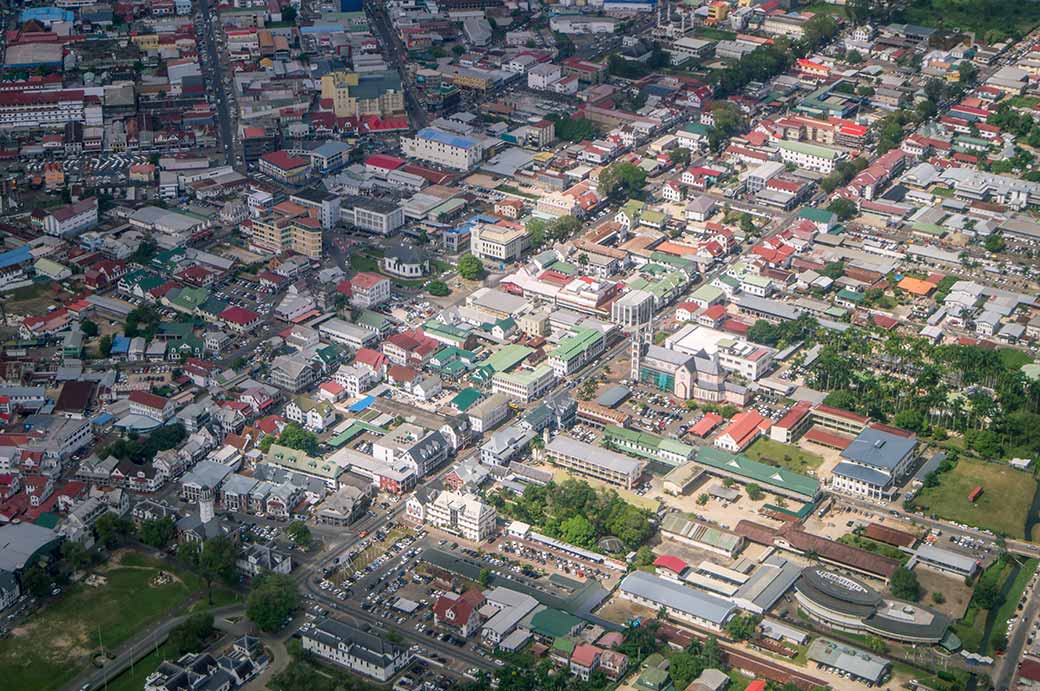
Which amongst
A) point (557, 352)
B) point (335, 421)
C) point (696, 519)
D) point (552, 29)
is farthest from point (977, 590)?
point (552, 29)

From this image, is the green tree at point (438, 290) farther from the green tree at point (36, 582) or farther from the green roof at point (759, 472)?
the green tree at point (36, 582)

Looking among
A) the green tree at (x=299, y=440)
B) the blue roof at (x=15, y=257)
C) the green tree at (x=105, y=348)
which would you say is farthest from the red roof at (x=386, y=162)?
the green tree at (x=299, y=440)

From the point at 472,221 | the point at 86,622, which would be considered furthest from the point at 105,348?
the point at 472,221

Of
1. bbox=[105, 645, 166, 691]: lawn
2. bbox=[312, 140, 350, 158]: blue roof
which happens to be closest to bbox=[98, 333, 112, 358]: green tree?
bbox=[105, 645, 166, 691]: lawn

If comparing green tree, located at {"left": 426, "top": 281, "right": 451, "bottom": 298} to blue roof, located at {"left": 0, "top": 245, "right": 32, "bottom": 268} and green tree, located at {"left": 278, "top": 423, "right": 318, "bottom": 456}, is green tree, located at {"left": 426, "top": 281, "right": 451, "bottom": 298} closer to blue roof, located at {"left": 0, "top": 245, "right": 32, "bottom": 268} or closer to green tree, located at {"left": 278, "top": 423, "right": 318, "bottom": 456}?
green tree, located at {"left": 278, "top": 423, "right": 318, "bottom": 456}

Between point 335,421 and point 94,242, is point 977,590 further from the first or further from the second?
point 94,242

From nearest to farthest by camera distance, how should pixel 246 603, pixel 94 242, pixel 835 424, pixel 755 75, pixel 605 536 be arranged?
1. pixel 246 603
2. pixel 605 536
3. pixel 835 424
4. pixel 94 242
5. pixel 755 75

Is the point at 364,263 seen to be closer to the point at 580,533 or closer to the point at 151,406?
the point at 151,406
